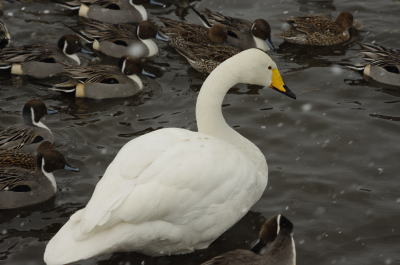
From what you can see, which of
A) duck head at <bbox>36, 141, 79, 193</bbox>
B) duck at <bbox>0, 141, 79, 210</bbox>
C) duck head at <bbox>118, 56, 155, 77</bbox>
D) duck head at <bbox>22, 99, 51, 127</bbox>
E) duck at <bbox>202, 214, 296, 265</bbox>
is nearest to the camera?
duck at <bbox>202, 214, 296, 265</bbox>

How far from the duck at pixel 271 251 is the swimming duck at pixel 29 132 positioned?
139 inches

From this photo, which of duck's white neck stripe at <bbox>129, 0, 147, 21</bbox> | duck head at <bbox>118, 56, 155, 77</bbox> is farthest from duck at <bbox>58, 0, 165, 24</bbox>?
duck head at <bbox>118, 56, 155, 77</bbox>

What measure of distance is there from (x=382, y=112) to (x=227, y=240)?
345 centimetres

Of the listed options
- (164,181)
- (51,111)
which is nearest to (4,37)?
(51,111)

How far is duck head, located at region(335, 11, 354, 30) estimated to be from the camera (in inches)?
503

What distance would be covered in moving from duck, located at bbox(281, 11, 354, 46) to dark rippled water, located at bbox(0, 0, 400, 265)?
177 millimetres

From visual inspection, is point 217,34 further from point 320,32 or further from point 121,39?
point 320,32

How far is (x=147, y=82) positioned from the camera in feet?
38.9

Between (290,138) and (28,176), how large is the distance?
123 inches

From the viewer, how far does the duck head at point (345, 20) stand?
12.8 metres

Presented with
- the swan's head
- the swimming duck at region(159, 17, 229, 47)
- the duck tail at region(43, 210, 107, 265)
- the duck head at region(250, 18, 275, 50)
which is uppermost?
the swan's head

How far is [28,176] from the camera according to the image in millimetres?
8859

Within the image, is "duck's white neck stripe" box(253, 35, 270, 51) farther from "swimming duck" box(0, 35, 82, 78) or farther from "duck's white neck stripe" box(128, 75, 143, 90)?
"swimming duck" box(0, 35, 82, 78)

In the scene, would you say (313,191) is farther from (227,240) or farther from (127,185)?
(127,185)
